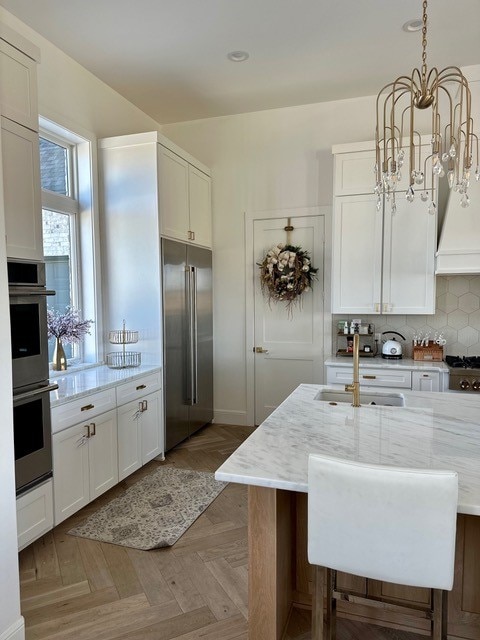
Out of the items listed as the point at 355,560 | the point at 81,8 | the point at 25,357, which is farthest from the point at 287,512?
the point at 81,8

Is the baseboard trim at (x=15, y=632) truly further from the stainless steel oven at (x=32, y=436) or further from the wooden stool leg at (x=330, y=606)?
the wooden stool leg at (x=330, y=606)

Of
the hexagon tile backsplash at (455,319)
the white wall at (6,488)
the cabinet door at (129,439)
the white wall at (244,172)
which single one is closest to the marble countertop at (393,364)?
the hexagon tile backsplash at (455,319)

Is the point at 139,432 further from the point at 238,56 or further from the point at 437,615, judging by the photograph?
the point at 238,56

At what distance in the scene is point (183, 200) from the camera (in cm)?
413

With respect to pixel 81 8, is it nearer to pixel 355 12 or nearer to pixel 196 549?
pixel 355 12

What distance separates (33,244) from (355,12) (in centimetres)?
271

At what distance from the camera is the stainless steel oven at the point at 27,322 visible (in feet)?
7.14

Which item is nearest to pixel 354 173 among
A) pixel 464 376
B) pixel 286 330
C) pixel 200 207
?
pixel 200 207

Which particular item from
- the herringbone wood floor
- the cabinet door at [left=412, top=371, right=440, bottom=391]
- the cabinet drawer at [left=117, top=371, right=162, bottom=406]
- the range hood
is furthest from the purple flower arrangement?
the range hood

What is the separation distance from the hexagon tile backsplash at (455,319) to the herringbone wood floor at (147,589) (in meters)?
2.51

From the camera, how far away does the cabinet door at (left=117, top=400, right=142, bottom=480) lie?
3.25 m

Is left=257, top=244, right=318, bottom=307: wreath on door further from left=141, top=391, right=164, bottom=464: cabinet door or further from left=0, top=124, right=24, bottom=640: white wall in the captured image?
left=0, top=124, right=24, bottom=640: white wall

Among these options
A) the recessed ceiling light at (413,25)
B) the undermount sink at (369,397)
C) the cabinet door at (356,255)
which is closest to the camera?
the undermount sink at (369,397)

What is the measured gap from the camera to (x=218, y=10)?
2988 millimetres
